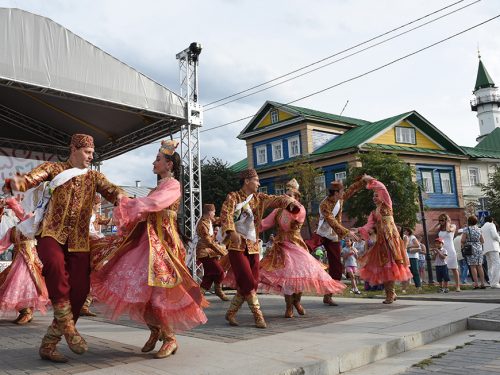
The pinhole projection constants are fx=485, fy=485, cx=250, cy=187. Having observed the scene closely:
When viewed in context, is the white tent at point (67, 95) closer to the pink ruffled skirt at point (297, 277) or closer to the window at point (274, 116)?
the pink ruffled skirt at point (297, 277)

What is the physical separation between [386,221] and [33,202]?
573 cm

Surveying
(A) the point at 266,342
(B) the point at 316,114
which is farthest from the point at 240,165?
(A) the point at 266,342

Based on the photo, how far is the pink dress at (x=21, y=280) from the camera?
660 cm

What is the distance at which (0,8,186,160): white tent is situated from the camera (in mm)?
10297

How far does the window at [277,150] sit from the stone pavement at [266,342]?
31.6 m

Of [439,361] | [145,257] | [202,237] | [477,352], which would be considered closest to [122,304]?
[145,257]

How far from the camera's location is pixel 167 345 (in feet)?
14.6

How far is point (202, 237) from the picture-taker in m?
10.6

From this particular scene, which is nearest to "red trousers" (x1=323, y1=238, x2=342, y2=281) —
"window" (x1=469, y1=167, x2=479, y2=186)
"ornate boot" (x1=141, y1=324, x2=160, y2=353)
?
"ornate boot" (x1=141, y1=324, x2=160, y2=353)

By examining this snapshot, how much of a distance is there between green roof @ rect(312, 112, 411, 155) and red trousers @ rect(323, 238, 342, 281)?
26.6 m

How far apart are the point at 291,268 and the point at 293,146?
3181 centimetres

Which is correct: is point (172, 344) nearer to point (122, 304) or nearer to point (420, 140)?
point (122, 304)

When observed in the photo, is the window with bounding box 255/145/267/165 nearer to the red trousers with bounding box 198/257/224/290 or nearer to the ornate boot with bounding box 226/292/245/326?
the red trousers with bounding box 198/257/224/290

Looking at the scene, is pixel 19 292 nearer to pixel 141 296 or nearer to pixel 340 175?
pixel 141 296
